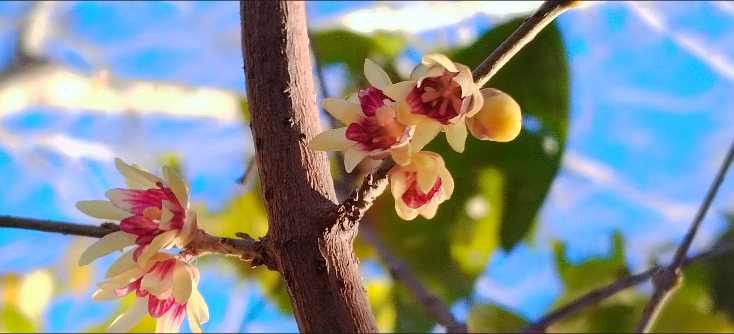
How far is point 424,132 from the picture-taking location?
1.00 ft

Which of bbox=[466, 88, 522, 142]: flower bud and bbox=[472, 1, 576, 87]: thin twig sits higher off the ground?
bbox=[472, 1, 576, 87]: thin twig

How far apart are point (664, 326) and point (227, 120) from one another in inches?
28.0

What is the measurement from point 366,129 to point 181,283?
0.52 feet

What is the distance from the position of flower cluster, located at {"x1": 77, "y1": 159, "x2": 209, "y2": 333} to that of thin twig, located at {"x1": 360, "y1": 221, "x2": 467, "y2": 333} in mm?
307

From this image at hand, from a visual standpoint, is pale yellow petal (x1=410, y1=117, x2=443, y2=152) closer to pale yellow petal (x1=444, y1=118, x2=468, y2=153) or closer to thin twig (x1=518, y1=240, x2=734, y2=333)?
pale yellow petal (x1=444, y1=118, x2=468, y2=153)

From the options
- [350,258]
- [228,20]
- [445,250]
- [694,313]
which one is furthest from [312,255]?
[228,20]

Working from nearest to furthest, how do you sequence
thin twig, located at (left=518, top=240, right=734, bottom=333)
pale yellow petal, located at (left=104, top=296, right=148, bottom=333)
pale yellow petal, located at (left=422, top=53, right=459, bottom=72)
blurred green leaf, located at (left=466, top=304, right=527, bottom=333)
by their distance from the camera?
pale yellow petal, located at (left=422, top=53, right=459, bottom=72), pale yellow petal, located at (left=104, top=296, right=148, bottom=333), thin twig, located at (left=518, top=240, right=734, bottom=333), blurred green leaf, located at (left=466, top=304, right=527, bottom=333)

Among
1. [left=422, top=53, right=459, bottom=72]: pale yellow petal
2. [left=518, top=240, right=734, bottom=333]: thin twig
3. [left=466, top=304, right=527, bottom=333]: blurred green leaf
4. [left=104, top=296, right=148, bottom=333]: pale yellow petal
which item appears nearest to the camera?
[left=422, top=53, right=459, bottom=72]: pale yellow petal

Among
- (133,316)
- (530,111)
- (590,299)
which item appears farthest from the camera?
(530,111)

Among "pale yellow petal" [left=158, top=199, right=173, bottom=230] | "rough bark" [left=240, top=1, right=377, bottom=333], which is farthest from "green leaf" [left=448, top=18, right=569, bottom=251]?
"pale yellow petal" [left=158, top=199, right=173, bottom=230]

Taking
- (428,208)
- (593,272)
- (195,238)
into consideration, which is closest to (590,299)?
(593,272)

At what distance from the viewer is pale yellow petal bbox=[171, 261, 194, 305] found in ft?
1.14

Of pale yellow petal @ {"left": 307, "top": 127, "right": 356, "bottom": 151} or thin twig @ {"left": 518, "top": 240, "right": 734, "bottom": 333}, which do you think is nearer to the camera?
pale yellow petal @ {"left": 307, "top": 127, "right": 356, "bottom": 151}

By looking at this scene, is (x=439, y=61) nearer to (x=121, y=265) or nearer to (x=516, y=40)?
(x=516, y=40)
